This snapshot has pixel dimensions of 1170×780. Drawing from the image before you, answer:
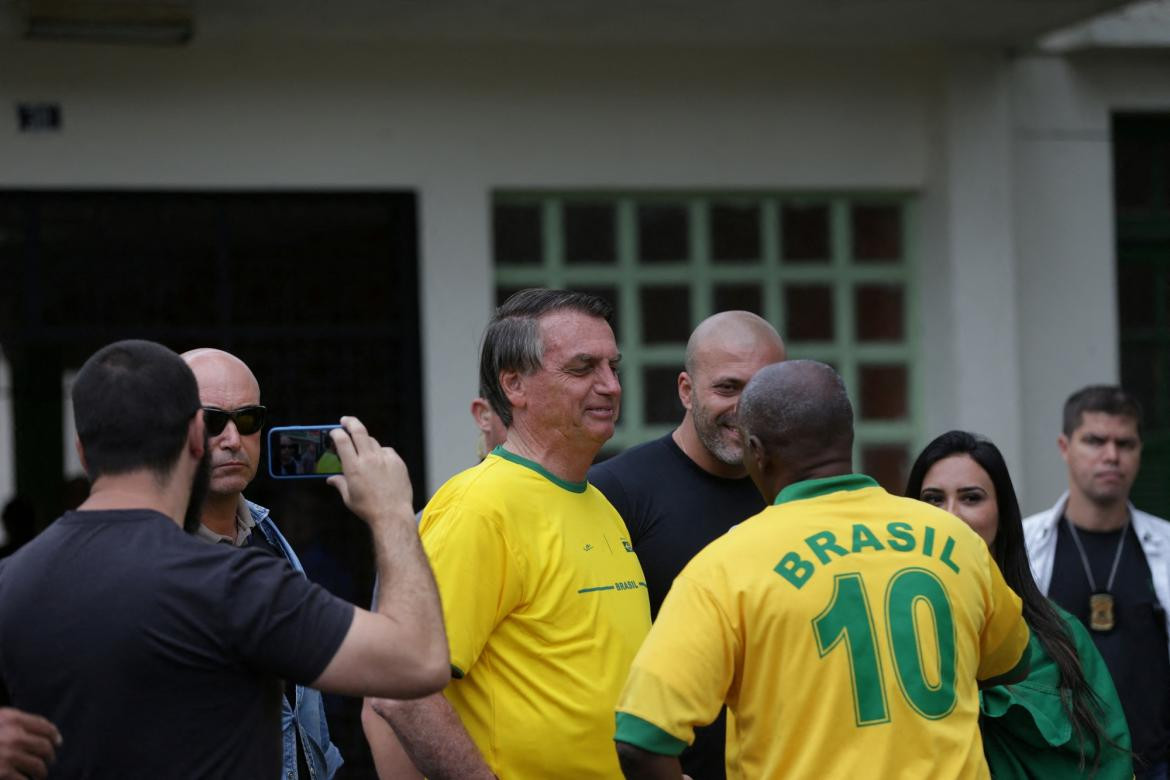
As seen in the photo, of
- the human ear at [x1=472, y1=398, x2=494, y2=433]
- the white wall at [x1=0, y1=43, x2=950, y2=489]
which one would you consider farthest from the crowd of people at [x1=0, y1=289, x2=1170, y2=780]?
the white wall at [x1=0, y1=43, x2=950, y2=489]

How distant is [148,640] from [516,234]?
5.12m

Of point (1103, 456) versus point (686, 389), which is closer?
point (686, 389)

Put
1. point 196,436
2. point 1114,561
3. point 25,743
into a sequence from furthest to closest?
point 1114,561 < point 196,436 < point 25,743

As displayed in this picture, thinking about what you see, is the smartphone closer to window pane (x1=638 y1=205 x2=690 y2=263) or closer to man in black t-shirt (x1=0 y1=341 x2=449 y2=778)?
man in black t-shirt (x1=0 y1=341 x2=449 y2=778)

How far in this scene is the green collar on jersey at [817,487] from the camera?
9.86 ft

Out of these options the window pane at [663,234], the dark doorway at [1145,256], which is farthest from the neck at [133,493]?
the dark doorway at [1145,256]

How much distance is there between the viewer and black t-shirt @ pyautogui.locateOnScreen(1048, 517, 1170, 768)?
17.0 feet

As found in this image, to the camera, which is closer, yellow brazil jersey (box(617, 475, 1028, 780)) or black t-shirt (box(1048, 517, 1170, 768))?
yellow brazil jersey (box(617, 475, 1028, 780))

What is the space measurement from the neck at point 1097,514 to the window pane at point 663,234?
2655 mm

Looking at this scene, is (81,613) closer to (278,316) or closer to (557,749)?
(557,749)

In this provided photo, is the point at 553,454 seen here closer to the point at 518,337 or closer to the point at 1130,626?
the point at 518,337

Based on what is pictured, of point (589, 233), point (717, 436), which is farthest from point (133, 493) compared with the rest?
point (589, 233)

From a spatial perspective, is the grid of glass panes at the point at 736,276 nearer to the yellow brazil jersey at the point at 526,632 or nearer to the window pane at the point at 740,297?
the window pane at the point at 740,297

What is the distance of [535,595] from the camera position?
3330 millimetres
